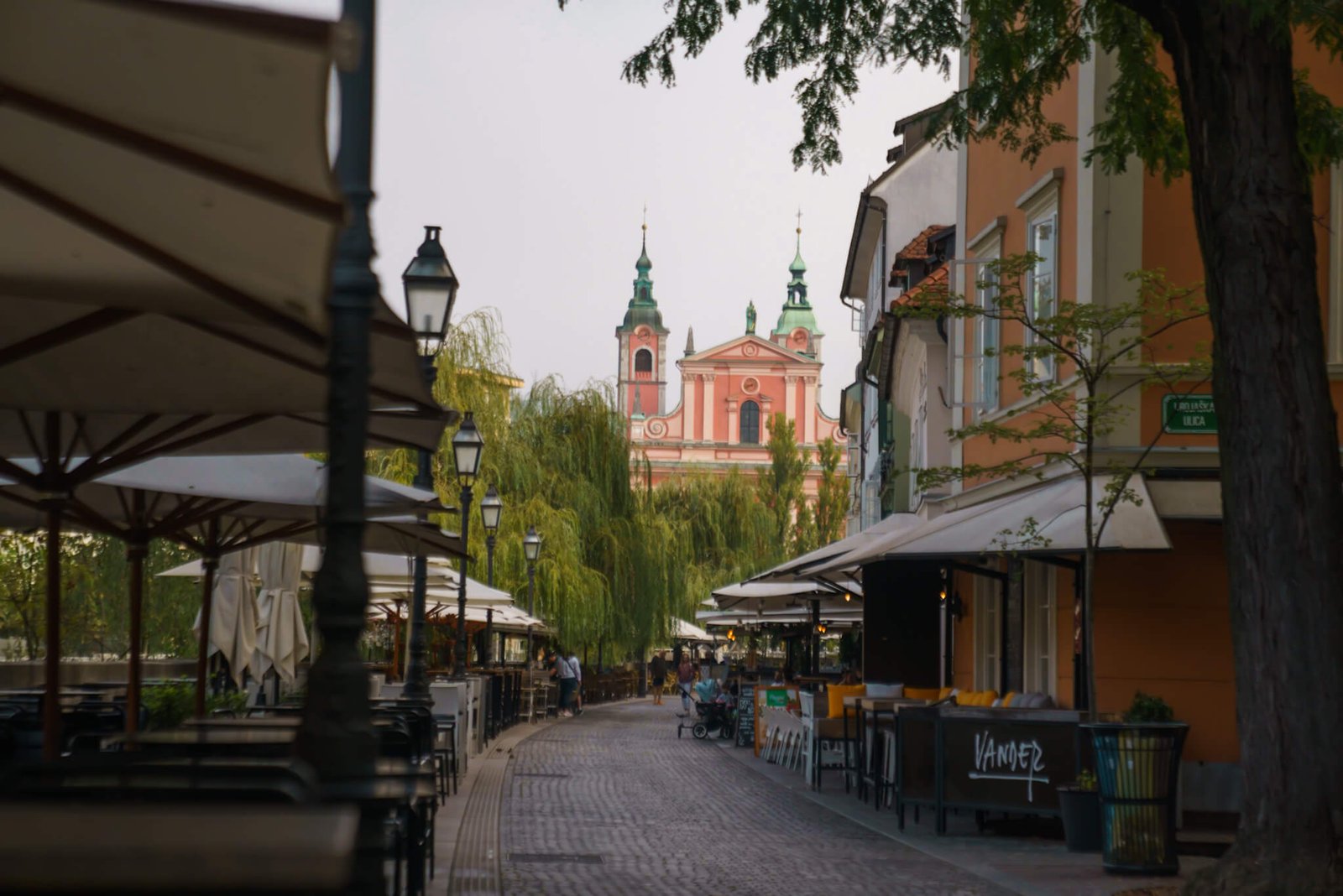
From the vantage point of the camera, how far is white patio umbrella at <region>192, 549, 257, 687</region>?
15570 mm

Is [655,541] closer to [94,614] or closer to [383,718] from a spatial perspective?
[94,614]

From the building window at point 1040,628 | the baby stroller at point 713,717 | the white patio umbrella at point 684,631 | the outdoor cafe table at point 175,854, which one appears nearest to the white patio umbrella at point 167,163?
the outdoor cafe table at point 175,854

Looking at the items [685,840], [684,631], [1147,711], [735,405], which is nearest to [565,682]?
[684,631]

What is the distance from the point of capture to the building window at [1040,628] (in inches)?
697

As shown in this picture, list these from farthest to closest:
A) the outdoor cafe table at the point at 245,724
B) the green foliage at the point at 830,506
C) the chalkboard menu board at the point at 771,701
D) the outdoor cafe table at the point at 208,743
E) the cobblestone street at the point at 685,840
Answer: the green foliage at the point at 830,506 < the chalkboard menu board at the point at 771,701 < the cobblestone street at the point at 685,840 < the outdoor cafe table at the point at 245,724 < the outdoor cafe table at the point at 208,743

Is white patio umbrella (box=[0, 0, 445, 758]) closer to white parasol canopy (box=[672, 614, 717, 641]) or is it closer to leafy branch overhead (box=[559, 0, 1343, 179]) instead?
leafy branch overhead (box=[559, 0, 1343, 179])

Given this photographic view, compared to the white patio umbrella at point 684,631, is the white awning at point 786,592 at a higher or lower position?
higher

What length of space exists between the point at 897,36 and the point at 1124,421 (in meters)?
4.55

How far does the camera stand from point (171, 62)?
12.0 ft

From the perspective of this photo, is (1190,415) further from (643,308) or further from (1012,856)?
(643,308)

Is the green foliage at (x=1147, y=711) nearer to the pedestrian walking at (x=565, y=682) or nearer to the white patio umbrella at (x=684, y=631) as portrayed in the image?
the pedestrian walking at (x=565, y=682)

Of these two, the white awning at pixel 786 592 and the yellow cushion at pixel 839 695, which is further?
the white awning at pixel 786 592

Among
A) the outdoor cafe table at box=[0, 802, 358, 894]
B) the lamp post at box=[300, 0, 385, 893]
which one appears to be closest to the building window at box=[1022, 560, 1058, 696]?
the lamp post at box=[300, 0, 385, 893]

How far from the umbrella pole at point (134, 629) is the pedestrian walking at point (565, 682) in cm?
3058
